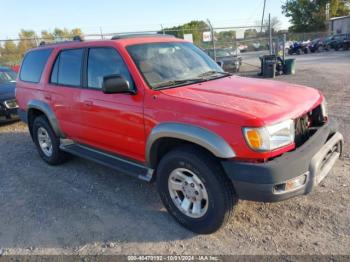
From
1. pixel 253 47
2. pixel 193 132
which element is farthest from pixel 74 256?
pixel 253 47

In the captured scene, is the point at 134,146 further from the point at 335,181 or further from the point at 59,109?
the point at 335,181

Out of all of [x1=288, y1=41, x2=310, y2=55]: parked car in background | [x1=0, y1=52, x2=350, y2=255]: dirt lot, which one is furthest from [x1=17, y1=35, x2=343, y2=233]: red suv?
[x1=288, y1=41, x2=310, y2=55]: parked car in background

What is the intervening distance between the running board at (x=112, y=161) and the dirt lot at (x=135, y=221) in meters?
0.44

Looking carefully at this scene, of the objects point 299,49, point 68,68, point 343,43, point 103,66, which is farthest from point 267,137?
point 299,49

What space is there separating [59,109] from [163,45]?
1852mm

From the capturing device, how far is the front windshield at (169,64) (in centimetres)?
346

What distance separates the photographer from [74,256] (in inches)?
116

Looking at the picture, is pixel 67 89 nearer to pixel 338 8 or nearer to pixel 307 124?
pixel 307 124

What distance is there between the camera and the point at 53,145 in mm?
5027

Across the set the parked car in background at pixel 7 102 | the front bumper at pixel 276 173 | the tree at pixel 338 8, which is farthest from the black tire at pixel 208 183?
the tree at pixel 338 8

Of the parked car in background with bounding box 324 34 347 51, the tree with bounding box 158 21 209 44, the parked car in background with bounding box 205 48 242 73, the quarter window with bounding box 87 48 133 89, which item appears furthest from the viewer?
the parked car in background with bounding box 324 34 347 51

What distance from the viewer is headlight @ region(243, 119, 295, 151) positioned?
2.57 m

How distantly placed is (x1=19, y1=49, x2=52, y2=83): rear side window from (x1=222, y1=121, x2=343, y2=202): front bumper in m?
3.65

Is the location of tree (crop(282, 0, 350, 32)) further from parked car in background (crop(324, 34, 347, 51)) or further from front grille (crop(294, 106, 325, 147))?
front grille (crop(294, 106, 325, 147))
